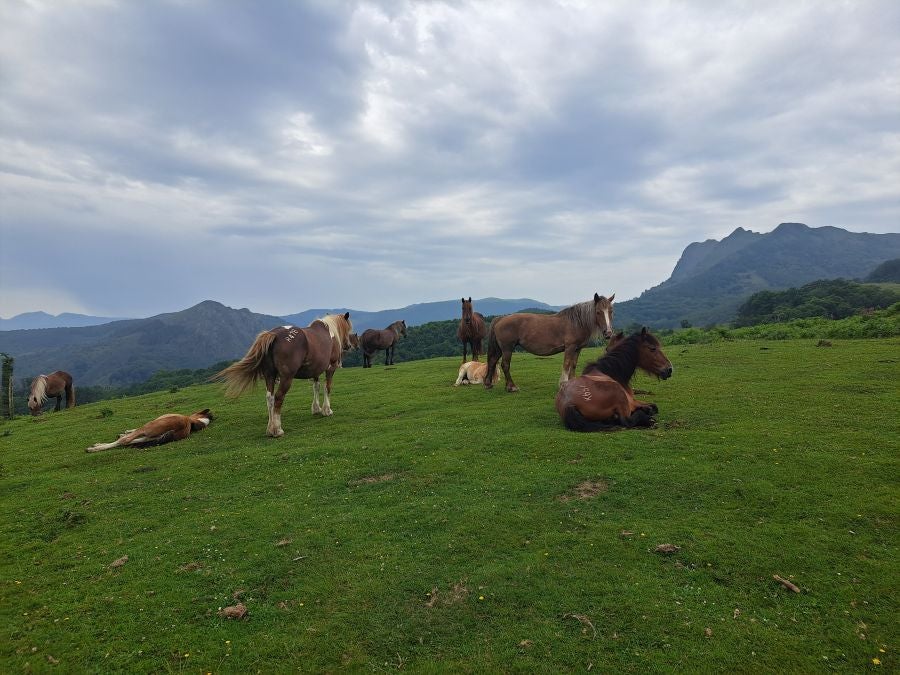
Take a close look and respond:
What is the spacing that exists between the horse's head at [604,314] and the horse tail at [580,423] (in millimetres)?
3161

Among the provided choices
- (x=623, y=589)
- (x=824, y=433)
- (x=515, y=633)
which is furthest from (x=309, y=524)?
(x=824, y=433)

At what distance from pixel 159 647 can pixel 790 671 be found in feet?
15.7

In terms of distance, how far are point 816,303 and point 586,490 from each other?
2187 inches

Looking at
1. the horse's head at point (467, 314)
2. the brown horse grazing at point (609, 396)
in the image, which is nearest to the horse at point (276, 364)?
the brown horse grazing at point (609, 396)

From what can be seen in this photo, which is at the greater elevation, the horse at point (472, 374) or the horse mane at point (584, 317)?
the horse mane at point (584, 317)

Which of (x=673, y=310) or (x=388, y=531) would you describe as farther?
(x=673, y=310)

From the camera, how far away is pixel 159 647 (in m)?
3.50

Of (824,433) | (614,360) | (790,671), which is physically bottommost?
(790,671)

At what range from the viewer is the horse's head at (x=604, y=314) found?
10.9m

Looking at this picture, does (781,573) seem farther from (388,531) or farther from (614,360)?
(614,360)

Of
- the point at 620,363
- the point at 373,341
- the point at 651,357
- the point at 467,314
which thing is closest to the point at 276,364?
the point at 620,363

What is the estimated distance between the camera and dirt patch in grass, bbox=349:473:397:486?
21.7 ft

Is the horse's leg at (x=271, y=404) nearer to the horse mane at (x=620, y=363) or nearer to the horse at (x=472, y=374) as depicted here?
the horse at (x=472, y=374)

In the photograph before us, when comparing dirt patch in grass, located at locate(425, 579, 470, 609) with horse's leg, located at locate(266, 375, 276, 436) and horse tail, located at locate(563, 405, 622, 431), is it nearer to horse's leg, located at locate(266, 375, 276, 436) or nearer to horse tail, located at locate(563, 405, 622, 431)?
horse tail, located at locate(563, 405, 622, 431)
